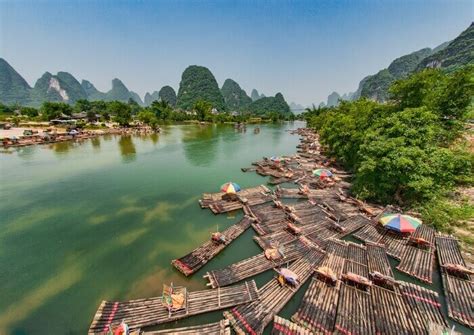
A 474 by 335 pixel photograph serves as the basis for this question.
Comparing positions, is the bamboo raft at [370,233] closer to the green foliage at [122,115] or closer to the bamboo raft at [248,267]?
the bamboo raft at [248,267]

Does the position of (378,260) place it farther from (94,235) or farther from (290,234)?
(94,235)

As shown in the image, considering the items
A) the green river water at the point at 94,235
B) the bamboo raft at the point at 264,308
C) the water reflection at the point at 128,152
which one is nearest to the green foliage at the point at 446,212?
the green river water at the point at 94,235

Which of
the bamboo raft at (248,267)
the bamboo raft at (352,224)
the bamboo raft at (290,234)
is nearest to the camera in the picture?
the bamboo raft at (248,267)

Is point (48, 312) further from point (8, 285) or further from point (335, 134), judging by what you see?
point (335, 134)

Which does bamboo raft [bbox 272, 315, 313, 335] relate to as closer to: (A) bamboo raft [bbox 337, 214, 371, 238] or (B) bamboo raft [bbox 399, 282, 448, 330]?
(B) bamboo raft [bbox 399, 282, 448, 330]

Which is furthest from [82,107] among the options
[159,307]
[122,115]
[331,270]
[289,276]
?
[331,270]

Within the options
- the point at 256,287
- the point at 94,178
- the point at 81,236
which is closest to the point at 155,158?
the point at 94,178

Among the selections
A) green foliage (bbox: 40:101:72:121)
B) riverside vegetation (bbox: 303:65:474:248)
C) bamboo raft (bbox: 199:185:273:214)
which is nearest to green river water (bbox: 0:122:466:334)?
bamboo raft (bbox: 199:185:273:214)
